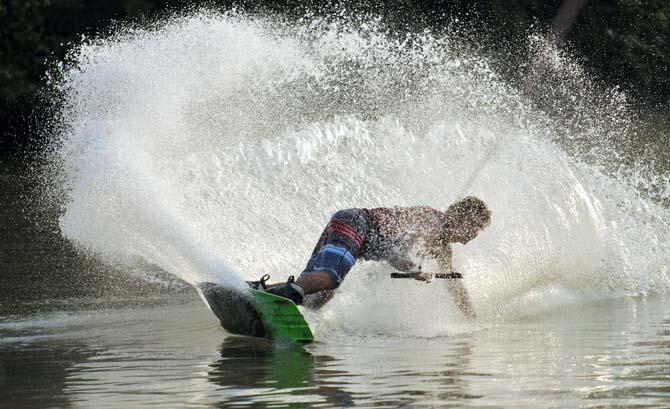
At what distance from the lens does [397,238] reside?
9711 millimetres

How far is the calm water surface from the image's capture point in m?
6.73

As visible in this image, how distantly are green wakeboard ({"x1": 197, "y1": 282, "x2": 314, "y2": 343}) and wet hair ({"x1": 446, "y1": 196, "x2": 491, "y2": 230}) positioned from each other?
151 cm

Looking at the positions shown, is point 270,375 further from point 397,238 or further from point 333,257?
point 397,238

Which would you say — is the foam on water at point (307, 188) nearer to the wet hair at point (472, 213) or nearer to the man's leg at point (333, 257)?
the man's leg at point (333, 257)

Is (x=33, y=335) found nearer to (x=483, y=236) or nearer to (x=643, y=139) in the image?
(x=483, y=236)

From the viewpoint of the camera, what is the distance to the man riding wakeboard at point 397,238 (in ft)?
30.7

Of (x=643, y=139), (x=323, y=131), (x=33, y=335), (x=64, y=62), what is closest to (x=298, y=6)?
(x=64, y=62)

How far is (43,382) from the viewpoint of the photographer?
7.55m

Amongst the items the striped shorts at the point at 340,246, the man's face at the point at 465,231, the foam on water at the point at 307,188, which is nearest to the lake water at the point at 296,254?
the foam on water at the point at 307,188

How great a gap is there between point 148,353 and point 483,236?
3.88 m

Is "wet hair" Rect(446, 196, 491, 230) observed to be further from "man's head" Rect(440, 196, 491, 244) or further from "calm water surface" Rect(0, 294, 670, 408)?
"calm water surface" Rect(0, 294, 670, 408)

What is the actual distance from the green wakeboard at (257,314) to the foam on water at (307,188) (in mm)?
134

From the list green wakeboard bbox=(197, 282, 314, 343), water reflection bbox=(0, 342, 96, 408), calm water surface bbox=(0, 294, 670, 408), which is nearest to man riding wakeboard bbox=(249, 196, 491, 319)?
green wakeboard bbox=(197, 282, 314, 343)

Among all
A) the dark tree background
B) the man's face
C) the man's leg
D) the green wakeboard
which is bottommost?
the green wakeboard
